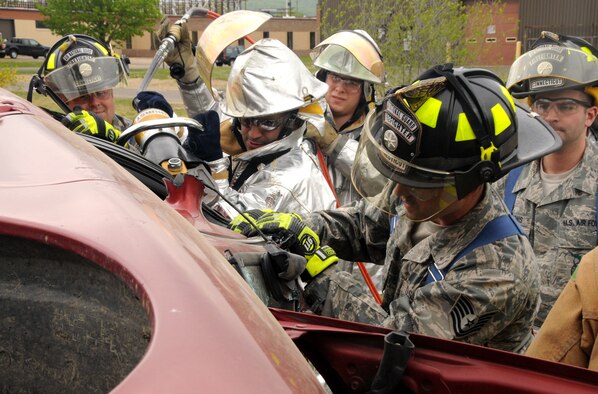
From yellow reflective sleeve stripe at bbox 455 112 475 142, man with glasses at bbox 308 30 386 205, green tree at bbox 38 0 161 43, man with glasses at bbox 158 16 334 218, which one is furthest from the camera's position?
green tree at bbox 38 0 161 43

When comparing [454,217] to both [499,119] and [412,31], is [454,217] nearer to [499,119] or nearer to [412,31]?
[499,119]

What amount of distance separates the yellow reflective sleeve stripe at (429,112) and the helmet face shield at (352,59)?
304 cm

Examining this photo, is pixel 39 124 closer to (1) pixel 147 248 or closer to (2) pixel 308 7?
(1) pixel 147 248

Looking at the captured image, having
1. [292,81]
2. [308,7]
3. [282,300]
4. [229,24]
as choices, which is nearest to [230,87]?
[292,81]

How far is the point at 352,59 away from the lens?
225 inches

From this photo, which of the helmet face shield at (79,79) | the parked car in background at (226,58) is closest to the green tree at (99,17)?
the parked car in background at (226,58)

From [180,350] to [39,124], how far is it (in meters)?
0.81

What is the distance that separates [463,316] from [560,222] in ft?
6.70

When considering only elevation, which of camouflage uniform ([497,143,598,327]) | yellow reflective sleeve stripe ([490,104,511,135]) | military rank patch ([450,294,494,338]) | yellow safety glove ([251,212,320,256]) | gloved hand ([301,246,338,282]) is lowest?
camouflage uniform ([497,143,598,327])

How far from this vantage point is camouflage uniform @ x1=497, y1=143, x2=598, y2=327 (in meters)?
4.12

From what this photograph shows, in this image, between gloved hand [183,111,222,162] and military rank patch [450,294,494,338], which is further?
gloved hand [183,111,222,162]

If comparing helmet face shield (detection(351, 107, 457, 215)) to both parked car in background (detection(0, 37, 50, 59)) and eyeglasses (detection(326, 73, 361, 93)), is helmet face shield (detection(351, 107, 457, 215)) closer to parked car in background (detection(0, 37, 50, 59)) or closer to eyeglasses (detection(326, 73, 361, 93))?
eyeglasses (detection(326, 73, 361, 93))

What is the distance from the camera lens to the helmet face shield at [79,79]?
4.80 meters

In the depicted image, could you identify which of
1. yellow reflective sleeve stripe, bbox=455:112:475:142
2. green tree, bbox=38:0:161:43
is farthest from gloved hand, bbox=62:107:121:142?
green tree, bbox=38:0:161:43
